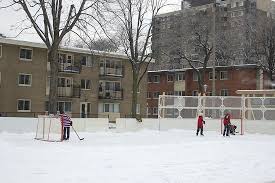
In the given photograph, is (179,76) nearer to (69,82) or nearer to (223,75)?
(223,75)

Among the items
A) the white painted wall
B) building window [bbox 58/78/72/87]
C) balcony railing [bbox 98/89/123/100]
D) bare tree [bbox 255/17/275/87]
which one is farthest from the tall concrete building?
the white painted wall

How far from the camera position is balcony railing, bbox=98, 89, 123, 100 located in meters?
54.7

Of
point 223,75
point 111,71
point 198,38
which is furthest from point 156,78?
point 111,71

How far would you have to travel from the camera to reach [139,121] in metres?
35.8

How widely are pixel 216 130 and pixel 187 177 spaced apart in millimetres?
22522

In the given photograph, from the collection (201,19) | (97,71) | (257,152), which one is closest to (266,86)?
(201,19)

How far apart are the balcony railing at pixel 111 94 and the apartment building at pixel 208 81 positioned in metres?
13.0

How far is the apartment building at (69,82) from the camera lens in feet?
148

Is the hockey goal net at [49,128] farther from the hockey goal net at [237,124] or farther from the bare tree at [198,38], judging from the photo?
the bare tree at [198,38]

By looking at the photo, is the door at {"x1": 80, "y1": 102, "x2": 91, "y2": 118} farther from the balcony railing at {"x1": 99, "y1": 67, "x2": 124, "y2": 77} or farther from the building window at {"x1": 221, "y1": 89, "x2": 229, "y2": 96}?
the building window at {"x1": 221, "y1": 89, "x2": 229, "y2": 96}

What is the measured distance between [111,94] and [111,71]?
8.88 feet

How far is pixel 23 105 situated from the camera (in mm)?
45969

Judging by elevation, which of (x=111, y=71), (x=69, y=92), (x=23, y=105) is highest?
(x=111, y=71)

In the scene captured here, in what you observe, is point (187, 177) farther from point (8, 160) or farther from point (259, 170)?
point (8, 160)
